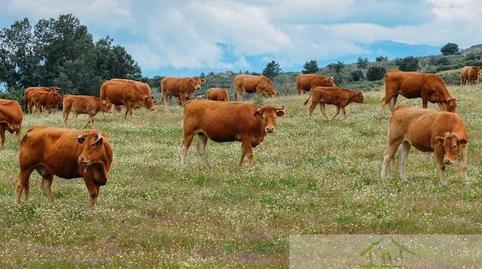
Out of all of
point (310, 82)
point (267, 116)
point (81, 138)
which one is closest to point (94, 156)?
point (81, 138)

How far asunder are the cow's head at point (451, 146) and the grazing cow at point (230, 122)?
19.3 ft

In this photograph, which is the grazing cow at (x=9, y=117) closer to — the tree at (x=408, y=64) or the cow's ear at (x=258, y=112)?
the cow's ear at (x=258, y=112)

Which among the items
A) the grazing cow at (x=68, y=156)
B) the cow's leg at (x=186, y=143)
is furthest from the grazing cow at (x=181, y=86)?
the grazing cow at (x=68, y=156)

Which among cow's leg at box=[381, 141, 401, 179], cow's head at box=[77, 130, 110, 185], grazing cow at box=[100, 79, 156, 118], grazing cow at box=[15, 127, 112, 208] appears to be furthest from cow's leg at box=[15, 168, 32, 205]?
grazing cow at box=[100, 79, 156, 118]

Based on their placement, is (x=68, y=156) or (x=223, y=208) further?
(x=223, y=208)

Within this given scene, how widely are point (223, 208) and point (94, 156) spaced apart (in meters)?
3.33

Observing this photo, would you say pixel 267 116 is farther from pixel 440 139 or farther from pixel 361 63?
pixel 361 63

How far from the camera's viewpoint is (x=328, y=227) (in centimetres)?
1508

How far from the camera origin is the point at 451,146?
18.9 metres

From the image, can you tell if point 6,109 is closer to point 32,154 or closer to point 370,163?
point 32,154

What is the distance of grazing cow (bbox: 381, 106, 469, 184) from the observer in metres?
19.0

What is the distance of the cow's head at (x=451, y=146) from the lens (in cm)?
1888

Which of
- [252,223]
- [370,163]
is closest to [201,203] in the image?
[252,223]

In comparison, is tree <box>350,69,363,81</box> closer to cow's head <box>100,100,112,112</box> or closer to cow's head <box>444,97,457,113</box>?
cow's head <box>100,100,112,112</box>
